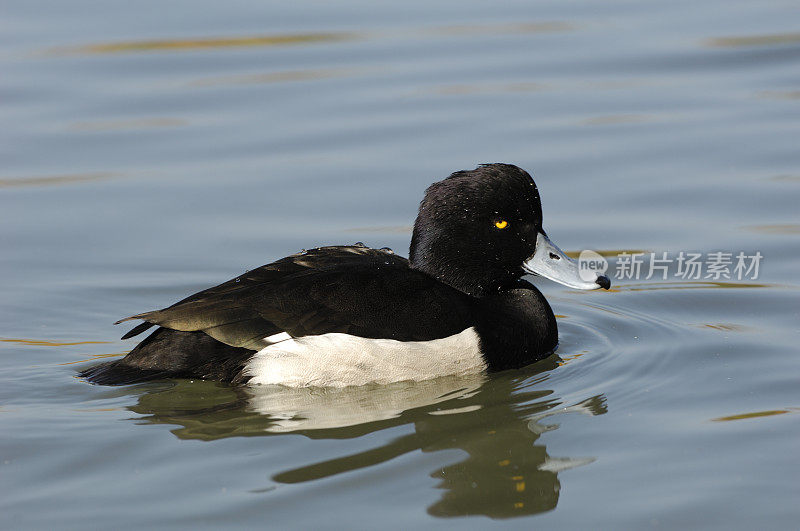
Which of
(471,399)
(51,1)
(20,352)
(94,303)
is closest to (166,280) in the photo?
(94,303)

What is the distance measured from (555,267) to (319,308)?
4.95 ft

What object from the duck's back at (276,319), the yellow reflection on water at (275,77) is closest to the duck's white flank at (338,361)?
the duck's back at (276,319)

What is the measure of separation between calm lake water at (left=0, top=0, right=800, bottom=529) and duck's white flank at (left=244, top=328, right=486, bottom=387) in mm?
83

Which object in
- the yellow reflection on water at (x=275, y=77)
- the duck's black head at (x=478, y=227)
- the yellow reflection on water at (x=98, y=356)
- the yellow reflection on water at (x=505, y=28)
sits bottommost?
the yellow reflection on water at (x=98, y=356)

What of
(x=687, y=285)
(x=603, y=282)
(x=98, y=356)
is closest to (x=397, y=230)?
(x=687, y=285)

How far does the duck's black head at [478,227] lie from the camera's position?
22.6 ft

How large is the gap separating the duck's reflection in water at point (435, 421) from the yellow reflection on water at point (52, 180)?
3.73 meters

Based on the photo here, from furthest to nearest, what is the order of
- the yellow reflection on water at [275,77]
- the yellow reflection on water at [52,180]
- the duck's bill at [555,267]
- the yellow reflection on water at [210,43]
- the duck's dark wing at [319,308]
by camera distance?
the yellow reflection on water at [210,43] → the yellow reflection on water at [275,77] → the yellow reflection on water at [52,180] → the duck's bill at [555,267] → the duck's dark wing at [319,308]

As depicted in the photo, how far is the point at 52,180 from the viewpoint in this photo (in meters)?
9.82

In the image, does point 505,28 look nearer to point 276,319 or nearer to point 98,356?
point 98,356

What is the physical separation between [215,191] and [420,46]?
401cm

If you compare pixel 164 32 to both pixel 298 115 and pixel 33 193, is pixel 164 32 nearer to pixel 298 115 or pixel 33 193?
pixel 298 115

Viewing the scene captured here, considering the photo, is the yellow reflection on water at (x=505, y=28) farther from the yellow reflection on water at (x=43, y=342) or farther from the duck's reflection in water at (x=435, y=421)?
the duck's reflection in water at (x=435, y=421)

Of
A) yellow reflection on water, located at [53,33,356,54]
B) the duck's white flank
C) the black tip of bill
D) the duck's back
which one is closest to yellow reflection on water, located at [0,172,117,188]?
yellow reflection on water, located at [53,33,356,54]
